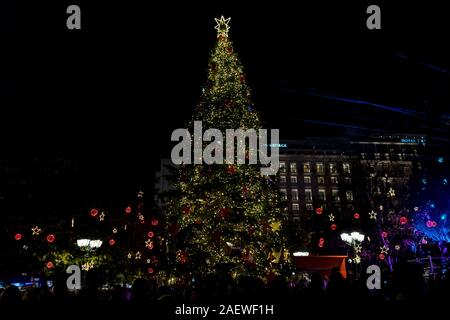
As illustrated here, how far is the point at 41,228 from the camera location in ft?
77.0

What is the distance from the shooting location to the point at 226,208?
1727cm

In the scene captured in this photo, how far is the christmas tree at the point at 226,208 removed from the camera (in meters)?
17.0

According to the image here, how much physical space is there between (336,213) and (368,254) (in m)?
19.6

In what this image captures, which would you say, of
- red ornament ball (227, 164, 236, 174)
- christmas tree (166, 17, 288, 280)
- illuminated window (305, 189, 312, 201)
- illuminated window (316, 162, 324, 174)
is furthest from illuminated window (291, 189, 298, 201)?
red ornament ball (227, 164, 236, 174)

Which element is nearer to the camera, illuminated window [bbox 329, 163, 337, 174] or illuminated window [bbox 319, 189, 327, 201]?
illuminated window [bbox 319, 189, 327, 201]

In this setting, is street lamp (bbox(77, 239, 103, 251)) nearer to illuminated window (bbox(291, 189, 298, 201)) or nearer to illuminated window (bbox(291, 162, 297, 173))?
illuminated window (bbox(291, 189, 298, 201))

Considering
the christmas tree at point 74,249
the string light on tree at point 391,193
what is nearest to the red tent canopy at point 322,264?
the christmas tree at point 74,249

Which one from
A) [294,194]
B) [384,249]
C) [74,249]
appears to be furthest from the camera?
[294,194]

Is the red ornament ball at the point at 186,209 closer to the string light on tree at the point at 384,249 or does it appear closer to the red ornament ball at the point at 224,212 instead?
the red ornament ball at the point at 224,212

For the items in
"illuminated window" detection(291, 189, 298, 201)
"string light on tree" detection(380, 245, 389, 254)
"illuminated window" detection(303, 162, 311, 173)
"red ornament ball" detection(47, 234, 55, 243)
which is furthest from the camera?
"illuminated window" detection(303, 162, 311, 173)

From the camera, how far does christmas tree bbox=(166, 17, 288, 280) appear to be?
1695cm

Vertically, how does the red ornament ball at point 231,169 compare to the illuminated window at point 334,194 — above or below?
above

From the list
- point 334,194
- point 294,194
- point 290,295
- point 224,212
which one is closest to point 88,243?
point 224,212

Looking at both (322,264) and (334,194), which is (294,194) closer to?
(334,194)
